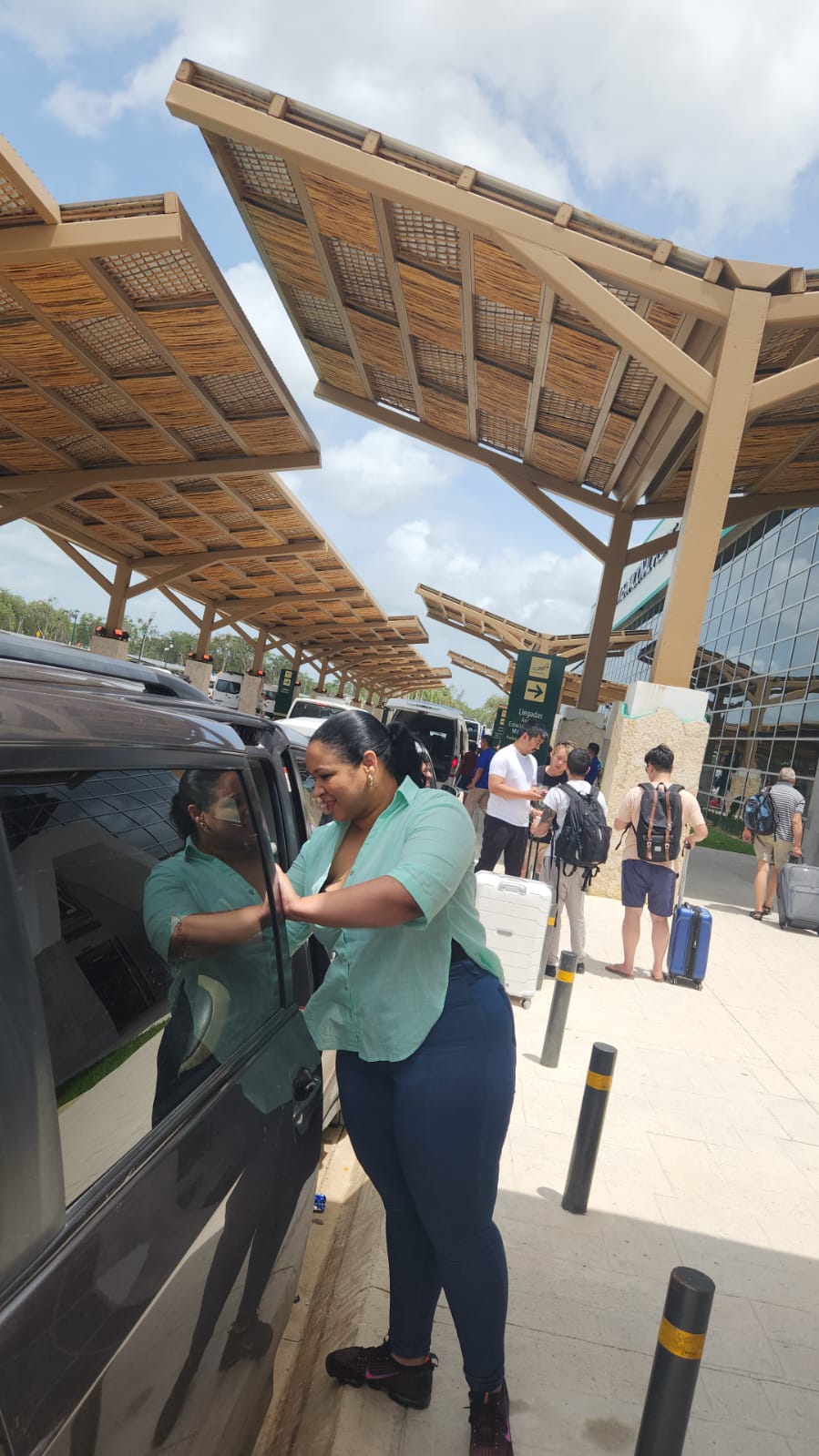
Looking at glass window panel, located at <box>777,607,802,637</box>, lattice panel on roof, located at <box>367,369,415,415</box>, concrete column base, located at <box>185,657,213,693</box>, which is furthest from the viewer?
concrete column base, located at <box>185,657,213,693</box>

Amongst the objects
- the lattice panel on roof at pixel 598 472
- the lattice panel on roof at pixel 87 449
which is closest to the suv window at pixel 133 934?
the lattice panel on roof at pixel 598 472

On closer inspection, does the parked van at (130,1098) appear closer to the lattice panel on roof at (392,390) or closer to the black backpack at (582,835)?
the black backpack at (582,835)

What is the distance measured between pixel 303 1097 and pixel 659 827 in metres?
5.50

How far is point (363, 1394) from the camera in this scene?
2.66 m

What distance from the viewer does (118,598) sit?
81.5ft

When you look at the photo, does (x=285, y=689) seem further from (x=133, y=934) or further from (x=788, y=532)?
(x=133, y=934)

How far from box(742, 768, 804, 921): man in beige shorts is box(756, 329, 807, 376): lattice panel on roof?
491cm

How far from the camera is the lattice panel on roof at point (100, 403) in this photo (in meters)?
14.0

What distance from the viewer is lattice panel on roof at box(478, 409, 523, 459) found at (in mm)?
15247

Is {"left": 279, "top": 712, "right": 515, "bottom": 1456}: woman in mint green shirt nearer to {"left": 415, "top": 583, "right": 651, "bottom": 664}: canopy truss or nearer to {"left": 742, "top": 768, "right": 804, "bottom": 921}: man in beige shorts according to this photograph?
{"left": 742, "top": 768, "right": 804, "bottom": 921}: man in beige shorts

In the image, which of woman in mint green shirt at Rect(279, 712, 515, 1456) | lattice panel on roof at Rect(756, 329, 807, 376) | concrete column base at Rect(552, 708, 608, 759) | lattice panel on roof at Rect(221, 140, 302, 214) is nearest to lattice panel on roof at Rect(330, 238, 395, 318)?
lattice panel on roof at Rect(221, 140, 302, 214)

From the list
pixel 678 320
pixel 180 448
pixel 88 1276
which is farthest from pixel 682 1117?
pixel 180 448

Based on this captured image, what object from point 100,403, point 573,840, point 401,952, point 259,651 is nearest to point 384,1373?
point 401,952

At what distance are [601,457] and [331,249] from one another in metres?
5.77
